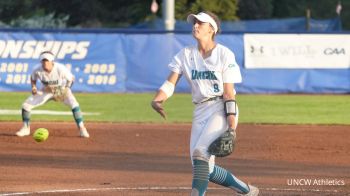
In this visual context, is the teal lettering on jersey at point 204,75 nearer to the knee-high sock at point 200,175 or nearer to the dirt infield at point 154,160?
the knee-high sock at point 200,175

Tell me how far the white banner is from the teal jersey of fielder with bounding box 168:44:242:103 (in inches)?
767

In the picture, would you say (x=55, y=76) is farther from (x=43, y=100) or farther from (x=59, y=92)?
(x=43, y=100)

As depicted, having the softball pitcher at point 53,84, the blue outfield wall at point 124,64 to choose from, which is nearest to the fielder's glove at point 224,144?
the softball pitcher at point 53,84

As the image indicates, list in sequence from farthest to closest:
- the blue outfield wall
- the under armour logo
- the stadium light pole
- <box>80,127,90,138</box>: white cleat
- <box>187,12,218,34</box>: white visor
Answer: the stadium light pole
the under armour logo
the blue outfield wall
<box>80,127,90,138</box>: white cleat
<box>187,12,218,34</box>: white visor

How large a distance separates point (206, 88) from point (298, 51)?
64.6 feet

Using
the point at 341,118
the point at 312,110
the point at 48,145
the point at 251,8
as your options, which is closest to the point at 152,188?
the point at 48,145

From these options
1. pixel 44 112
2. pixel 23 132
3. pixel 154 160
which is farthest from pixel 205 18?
pixel 44 112

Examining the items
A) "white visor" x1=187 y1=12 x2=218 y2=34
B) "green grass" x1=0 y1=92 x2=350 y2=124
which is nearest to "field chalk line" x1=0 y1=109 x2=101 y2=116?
"green grass" x1=0 y1=92 x2=350 y2=124

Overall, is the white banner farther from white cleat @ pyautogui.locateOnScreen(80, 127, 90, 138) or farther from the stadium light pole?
white cleat @ pyautogui.locateOnScreen(80, 127, 90, 138)

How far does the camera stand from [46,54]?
16.6 metres

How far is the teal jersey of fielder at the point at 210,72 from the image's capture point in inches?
346

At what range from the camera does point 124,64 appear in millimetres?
28531

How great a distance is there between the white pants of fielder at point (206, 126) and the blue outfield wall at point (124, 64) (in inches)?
761

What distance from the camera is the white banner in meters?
28.2
